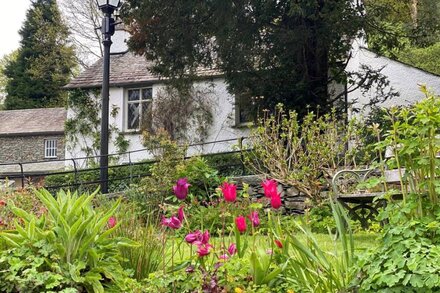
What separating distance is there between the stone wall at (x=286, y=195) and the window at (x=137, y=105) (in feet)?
32.5

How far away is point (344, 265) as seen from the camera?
119 inches

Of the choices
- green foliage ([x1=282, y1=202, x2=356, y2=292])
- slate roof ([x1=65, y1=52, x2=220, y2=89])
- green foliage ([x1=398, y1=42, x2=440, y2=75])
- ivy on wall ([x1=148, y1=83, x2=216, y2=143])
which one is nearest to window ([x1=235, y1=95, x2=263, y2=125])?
ivy on wall ([x1=148, y1=83, x2=216, y2=143])

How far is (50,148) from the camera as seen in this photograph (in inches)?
1116

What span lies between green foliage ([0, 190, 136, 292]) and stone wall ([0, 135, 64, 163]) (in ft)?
85.1

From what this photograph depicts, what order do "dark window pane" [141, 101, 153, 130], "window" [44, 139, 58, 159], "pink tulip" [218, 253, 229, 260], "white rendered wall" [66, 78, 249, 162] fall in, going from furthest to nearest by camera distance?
1. "window" [44, 139, 58, 159]
2. "dark window pane" [141, 101, 153, 130]
3. "white rendered wall" [66, 78, 249, 162]
4. "pink tulip" [218, 253, 229, 260]

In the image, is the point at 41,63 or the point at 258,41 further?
the point at 41,63

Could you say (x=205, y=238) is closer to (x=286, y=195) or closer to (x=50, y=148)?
(x=286, y=195)

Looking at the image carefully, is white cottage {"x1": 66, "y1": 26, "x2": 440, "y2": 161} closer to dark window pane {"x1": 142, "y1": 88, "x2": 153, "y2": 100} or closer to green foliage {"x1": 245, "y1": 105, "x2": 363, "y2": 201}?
dark window pane {"x1": 142, "y1": 88, "x2": 153, "y2": 100}

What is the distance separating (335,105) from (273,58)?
1.95 meters

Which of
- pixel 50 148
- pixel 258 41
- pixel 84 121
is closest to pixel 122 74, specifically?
pixel 84 121

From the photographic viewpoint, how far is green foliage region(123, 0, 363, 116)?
10438 millimetres

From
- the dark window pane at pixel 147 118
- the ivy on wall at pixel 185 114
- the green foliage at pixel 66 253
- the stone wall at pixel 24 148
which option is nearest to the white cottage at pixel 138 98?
the ivy on wall at pixel 185 114

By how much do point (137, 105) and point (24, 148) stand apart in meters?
12.3

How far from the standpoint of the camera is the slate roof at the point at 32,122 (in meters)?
27.9
